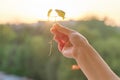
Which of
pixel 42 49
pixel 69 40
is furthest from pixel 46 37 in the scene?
pixel 69 40

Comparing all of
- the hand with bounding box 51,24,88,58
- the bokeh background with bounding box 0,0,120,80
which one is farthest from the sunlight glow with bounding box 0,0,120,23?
the hand with bounding box 51,24,88,58

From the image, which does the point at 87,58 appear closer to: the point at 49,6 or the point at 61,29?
the point at 61,29

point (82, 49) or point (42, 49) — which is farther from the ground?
point (82, 49)

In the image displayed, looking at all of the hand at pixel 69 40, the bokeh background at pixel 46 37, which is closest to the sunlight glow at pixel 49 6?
the bokeh background at pixel 46 37

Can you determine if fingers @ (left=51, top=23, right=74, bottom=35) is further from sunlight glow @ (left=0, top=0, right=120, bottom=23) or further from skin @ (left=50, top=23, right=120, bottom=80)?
sunlight glow @ (left=0, top=0, right=120, bottom=23)

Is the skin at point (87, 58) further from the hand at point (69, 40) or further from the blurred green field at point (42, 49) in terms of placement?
the blurred green field at point (42, 49)

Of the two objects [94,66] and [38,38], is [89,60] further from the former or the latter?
[38,38]

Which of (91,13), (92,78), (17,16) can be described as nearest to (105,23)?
(91,13)
